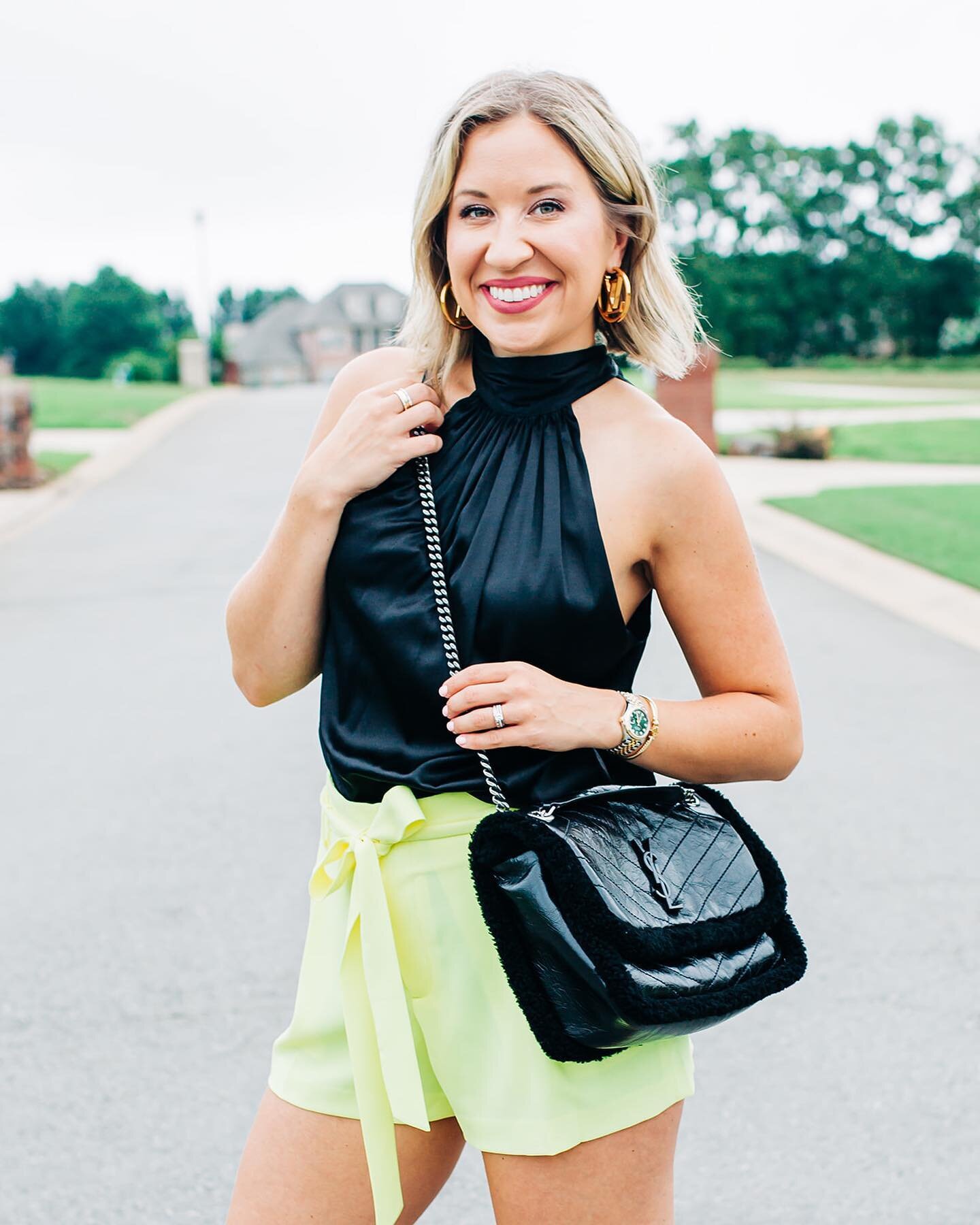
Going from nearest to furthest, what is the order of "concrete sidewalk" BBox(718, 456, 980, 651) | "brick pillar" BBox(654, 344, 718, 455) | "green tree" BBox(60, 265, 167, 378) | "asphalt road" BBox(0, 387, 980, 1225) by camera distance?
1. "asphalt road" BBox(0, 387, 980, 1225)
2. "concrete sidewalk" BBox(718, 456, 980, 651)
3. "brick pillar" BBox(654, 344, 718, 455)
4. "green tree" BBox(60, 265, 167, 378)

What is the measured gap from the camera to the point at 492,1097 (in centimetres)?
163

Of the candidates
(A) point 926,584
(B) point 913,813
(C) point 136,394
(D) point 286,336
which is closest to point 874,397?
(C) point 136,394

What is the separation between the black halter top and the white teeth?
0.28 ft

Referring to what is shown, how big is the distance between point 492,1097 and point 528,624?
575 mm

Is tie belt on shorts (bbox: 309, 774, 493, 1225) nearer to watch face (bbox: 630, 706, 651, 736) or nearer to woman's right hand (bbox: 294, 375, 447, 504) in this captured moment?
watch face (bbox: 630, 706, 651, 736)

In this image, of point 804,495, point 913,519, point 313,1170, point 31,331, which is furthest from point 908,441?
point 31,331

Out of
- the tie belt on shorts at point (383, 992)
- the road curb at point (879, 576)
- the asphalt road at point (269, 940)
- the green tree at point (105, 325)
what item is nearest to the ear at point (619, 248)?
the tie belt on shorts at point (383, 992)

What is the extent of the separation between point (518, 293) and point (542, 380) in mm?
119

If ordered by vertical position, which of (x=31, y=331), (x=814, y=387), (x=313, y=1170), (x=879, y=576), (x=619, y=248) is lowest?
(x=31, y=331)

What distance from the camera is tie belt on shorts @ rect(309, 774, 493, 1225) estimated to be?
64.6 inches

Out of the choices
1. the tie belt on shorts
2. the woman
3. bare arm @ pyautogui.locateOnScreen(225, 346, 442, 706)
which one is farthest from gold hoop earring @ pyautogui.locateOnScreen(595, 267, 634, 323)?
the tie belt on shorts

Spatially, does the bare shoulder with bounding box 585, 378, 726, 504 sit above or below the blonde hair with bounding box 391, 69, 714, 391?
below

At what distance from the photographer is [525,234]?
1.64 m

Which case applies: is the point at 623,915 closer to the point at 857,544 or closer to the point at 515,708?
the point at 515,708
